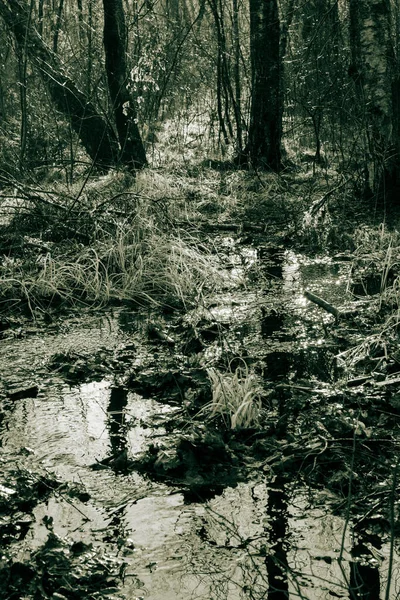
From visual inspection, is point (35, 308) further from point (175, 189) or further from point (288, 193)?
point (288, 193)

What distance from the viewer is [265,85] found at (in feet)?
30.0

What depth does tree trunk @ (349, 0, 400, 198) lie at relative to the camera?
7027 mm

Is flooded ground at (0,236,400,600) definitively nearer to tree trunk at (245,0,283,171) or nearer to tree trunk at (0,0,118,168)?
tree trunk at (0,0,118,168)

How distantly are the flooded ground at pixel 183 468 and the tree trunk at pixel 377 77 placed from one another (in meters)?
2.94

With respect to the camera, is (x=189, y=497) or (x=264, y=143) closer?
(x=189, y=497)

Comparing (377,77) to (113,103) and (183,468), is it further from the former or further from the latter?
(183,468)

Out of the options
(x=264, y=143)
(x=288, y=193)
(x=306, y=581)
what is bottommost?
(x=306, y=581)

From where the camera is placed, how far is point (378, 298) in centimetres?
493

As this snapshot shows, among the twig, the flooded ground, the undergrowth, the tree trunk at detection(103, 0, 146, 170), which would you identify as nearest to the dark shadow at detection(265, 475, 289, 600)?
the flooded ground

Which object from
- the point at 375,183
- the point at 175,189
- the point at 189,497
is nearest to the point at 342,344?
the point at 189,497

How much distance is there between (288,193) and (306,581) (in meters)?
6.58

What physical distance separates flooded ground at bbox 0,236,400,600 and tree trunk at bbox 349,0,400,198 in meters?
2.94

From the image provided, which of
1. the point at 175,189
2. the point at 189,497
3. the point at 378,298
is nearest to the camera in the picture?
the point at 189,497

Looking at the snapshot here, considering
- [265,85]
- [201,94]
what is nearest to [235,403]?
[265,85]
